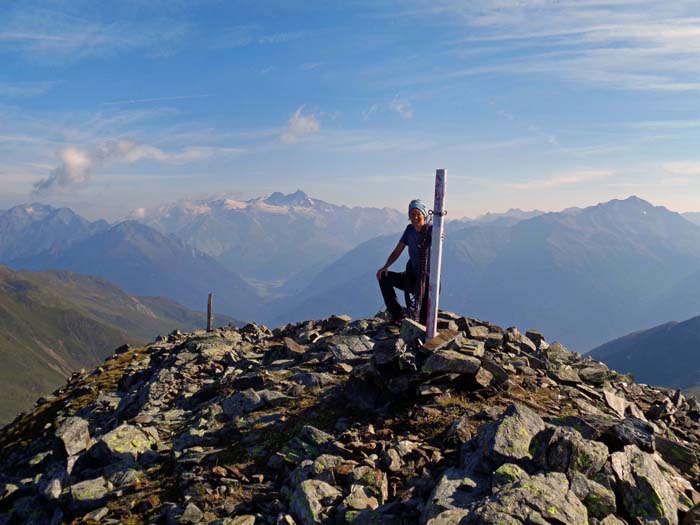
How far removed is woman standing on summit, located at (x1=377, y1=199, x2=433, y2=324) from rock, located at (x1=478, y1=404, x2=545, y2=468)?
20.2ft

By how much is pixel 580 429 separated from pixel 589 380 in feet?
26.1

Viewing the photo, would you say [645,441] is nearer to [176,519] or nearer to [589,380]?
[589,380]

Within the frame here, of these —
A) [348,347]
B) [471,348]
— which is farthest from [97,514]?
[348,347]

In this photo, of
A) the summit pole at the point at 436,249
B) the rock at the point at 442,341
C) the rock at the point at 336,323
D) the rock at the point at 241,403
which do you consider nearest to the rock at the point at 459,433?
A: the rock at the point at 442,341

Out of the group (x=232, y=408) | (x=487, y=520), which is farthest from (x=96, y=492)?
(x=487, y=520)

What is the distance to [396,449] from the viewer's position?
11.4m

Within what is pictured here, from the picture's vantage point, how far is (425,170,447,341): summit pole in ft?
45.9

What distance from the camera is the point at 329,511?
982 cm

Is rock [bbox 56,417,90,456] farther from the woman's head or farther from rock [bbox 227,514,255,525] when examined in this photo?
the woman's head

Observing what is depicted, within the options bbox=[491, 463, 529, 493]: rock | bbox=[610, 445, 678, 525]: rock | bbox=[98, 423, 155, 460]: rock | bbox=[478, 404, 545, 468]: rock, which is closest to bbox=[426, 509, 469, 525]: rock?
bbox=[491, 463, 529, 493]: rock

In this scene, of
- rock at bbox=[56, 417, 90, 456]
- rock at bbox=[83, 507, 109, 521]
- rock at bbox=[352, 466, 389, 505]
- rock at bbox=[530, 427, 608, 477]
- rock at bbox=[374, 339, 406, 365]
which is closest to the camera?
rock at bbox=[530, 427, 608, 477]

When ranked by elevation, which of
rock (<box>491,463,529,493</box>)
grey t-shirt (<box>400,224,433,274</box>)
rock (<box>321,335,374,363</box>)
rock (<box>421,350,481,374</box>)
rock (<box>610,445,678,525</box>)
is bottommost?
rock (<box>321,335,374,363</box>)

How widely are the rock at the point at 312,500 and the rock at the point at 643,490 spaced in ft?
17.7

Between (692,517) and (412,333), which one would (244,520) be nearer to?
(412,333)
